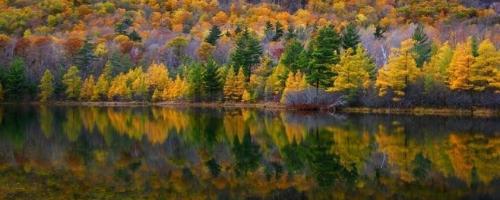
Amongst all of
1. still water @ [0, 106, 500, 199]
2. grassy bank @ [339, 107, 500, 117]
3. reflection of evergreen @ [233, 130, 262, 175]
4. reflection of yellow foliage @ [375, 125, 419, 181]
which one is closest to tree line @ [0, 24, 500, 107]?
grassy bank @ [339, 107, 500, 117]

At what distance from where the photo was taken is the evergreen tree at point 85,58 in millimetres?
101250

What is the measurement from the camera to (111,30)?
13938 cm

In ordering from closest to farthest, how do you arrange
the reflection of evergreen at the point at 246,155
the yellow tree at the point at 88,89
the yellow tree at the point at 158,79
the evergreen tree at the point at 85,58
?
the reflection of evergreen at the point at 246,155, the yellow tree at the point at 158,79, the yellow tree at the point at 88,89, the evergreen tree at the point at 85,58

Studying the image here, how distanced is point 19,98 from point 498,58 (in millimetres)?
70051

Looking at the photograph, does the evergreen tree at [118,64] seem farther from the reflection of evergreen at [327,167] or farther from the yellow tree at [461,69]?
the reflection of evergreen at [327,167]

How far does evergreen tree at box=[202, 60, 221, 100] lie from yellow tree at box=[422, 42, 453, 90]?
94.5 ft

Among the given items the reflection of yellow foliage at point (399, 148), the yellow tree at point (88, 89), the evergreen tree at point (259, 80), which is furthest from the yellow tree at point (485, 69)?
the yellow tree at point (88, 89)

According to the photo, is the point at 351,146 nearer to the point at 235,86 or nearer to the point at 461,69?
the point at 461,69

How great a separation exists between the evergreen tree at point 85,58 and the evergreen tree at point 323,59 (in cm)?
5212

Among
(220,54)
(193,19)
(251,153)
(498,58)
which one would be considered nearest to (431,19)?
(220,54)

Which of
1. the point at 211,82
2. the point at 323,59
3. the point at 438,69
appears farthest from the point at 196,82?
the point at 438,69

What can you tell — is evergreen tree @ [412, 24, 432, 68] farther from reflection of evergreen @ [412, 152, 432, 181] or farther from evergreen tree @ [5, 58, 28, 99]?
evergreen tree @ [5, 58, 28, 99]

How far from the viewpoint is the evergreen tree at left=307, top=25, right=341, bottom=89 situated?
199ft

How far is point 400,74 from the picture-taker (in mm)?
54938
